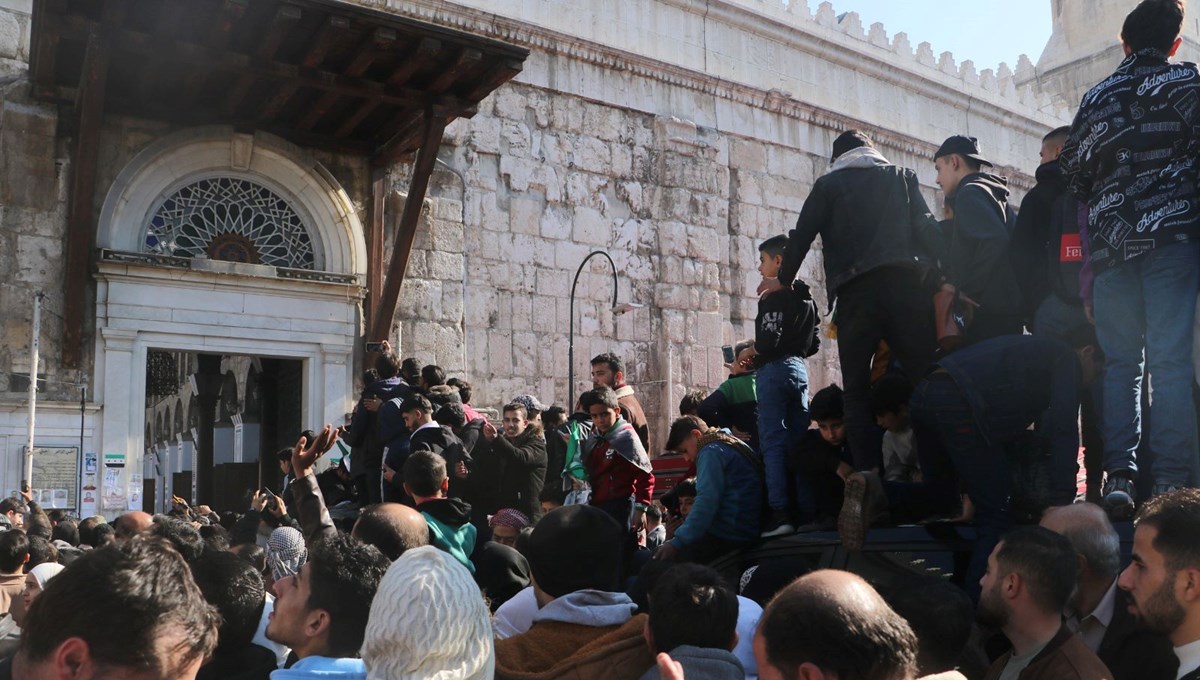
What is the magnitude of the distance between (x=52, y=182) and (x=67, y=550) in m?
5.87

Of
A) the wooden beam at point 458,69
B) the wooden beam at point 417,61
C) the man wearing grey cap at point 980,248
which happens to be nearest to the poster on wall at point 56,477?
the wooden beam at point 417,61

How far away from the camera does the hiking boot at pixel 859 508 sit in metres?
3.89

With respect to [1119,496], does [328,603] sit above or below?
below

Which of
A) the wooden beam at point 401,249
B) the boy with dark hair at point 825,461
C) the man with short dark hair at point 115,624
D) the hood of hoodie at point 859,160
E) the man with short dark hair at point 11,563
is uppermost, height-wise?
the wooden beam at point 401,249

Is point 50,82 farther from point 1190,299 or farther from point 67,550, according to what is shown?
point 1190,299

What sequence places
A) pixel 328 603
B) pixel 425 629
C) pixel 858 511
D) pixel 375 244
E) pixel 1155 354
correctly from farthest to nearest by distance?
pixel 375 244 → pixel 1155 354 → pixel 858 511 → pixel 328 603 → pixel 425 629

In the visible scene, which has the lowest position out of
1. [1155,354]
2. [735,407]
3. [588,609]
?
[588,609]

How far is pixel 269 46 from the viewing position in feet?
32.7

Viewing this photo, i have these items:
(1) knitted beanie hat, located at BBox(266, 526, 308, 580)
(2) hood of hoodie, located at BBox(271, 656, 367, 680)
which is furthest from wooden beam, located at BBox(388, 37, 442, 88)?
(2) hood of hoodie, located at BBox(271, 656, 367, 680)

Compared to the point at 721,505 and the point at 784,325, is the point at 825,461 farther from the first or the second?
the point at 784,325

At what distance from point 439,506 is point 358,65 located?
22.3 feet

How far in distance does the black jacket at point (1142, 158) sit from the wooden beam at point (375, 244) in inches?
349

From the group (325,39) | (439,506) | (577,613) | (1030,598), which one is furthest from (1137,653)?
(325,39)

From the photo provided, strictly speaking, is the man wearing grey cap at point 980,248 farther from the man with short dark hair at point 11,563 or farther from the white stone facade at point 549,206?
the white stone facade at point 549,206
